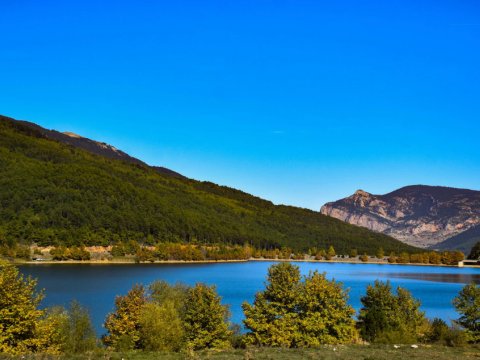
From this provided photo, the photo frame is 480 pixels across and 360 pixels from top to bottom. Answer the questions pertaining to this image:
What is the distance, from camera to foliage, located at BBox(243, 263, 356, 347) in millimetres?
40750

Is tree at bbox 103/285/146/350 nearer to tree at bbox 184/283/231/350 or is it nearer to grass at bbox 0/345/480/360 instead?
tree at bbox 184/283/231/350

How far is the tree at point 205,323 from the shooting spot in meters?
41.7

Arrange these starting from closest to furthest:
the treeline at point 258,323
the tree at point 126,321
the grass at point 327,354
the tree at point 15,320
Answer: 1. the grass at point 327,354
2. the tree at point 15,320
3. the treeline at point 258,323
4. the tree at point 126,321

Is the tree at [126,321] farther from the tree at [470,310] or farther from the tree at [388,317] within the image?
the tree at [470,310]

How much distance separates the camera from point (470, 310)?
45.3 meters

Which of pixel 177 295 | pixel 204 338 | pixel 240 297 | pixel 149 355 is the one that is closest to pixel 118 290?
pixel 240 297

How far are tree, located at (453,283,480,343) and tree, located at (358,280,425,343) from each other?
4336 millimetres

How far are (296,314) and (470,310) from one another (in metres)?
16.1

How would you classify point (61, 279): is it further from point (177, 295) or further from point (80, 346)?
point (80, 346)

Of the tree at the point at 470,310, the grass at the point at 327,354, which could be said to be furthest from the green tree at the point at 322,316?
the tree at the point at 470,310

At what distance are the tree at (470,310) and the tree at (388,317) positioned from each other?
4336 millimetres

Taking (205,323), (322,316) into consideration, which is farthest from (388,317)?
(205,323)

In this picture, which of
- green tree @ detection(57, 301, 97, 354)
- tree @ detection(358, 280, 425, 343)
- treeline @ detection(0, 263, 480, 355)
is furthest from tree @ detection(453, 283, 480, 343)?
green tree @ detection(57, 301, 97, 354)

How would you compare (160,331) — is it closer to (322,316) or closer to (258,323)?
→ (258,323)
